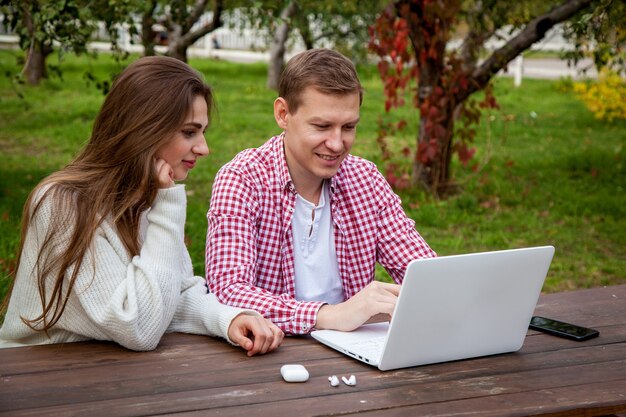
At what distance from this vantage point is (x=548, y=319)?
9.85 feet

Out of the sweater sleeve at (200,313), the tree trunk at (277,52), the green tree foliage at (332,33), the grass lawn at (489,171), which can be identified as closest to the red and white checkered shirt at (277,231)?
the sweater sleeve at (200,313)

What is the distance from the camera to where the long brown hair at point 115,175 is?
2600 millimetres

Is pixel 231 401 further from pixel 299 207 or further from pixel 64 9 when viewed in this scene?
pixel 64 9

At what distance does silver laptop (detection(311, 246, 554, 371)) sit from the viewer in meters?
2.33

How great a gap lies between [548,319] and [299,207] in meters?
0.94

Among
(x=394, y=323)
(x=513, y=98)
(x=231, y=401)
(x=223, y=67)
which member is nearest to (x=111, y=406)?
(x=231, y=401)

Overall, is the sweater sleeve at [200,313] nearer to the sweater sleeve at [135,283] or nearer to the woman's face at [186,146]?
the sweater sleeve at [135,283]

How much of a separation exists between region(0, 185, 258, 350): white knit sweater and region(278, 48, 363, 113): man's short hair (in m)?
0.64

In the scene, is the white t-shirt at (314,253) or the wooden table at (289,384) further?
the white t-shirt at (314,253)

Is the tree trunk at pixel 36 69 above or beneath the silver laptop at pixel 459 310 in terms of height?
beneath

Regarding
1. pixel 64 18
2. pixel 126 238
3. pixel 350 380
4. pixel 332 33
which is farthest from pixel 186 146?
pixel 332 33

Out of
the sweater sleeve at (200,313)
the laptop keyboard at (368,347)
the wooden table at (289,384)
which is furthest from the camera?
the sweater sleeve at (200,313)

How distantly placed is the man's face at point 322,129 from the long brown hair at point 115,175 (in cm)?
38

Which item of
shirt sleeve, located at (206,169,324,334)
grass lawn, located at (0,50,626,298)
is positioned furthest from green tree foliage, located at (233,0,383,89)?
shirt sleeve, located at (206,169,324,334)
